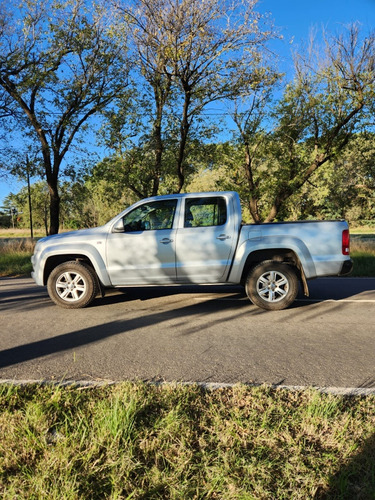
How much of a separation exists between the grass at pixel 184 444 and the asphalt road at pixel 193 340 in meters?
0.53

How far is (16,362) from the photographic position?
409 cm

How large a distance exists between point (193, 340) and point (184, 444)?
2.34 m

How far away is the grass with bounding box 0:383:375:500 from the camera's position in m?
2.07

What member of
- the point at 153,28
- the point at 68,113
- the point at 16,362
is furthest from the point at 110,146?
the point at 16,362

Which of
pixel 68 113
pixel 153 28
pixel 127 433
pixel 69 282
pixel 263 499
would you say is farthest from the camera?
pixel 68 113

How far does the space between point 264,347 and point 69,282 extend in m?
3.76

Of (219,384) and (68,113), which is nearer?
(219,384)

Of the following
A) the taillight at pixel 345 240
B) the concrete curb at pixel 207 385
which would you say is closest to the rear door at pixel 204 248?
the taillight at pixel 345 240

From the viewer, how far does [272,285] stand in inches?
249

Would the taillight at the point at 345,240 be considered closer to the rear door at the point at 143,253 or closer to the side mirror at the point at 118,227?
the rear door at the point at 143,253

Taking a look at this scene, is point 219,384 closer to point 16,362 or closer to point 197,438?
point 197,438

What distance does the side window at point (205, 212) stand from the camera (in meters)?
6.62

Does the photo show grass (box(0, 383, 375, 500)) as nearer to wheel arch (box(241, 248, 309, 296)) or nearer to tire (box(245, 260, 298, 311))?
tire (box(245, 260, 298, 311))

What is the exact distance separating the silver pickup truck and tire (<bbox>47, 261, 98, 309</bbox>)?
0.06ft
